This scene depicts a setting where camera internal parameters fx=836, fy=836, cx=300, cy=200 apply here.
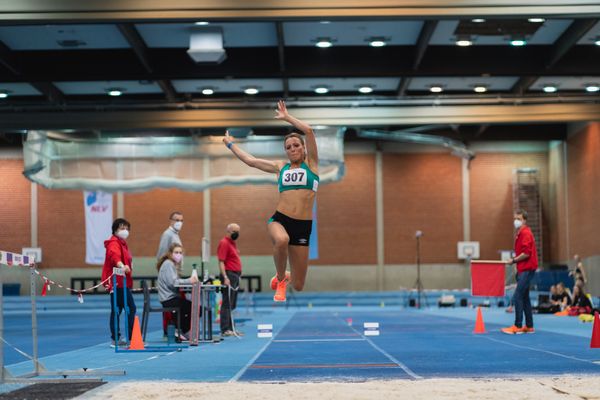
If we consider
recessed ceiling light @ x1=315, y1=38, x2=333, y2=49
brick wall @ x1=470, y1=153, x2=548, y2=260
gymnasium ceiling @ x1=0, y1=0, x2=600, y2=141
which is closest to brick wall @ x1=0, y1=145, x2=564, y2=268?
brick wall @ x1=470, y1=153, x2=548, y2=260

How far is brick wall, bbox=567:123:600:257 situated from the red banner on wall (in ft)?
57.0

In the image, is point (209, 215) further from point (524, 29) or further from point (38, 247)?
point (524, 29)

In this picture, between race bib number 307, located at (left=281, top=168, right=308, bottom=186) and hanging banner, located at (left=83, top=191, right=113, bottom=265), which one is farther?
hanging banner, located at (left=83, top=191, right=113, bottom=265)

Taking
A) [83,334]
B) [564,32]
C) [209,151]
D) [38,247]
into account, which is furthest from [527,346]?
[38,247]

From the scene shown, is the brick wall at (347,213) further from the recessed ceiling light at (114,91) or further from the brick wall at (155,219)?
the recessed ceiling light at (114,91)

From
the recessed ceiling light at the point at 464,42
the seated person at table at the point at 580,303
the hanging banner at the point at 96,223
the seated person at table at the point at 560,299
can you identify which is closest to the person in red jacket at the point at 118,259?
the recessed ceiling light at the point at 464,42

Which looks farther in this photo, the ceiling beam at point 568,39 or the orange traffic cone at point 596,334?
the ceiling beam at point 568,39

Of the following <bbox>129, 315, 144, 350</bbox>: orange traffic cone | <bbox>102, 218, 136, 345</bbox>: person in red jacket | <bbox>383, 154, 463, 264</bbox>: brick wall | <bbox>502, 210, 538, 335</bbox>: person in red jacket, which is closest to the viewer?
<bbox>129, 315, 144, 350</bbox>: orange traffic cone

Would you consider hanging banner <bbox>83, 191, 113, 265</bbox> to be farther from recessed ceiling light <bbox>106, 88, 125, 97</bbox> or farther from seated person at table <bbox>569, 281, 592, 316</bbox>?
seated person at table <bbox>569, 281, 592, 316</bbox>

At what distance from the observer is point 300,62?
883 inches

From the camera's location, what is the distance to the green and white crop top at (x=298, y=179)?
7602 millimetres

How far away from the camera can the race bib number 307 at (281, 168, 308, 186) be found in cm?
759

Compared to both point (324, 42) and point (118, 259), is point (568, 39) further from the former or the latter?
point (118, 259)

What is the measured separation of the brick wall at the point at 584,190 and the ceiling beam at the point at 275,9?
61.1 ft
